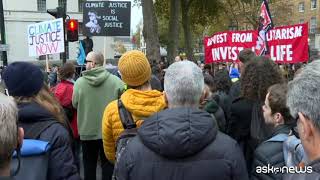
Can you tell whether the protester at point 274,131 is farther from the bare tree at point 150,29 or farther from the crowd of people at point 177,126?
the bare tree at point 150,29

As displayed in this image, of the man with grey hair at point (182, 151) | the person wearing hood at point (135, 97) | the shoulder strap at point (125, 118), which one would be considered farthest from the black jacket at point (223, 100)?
the man with grey hair at point (182, 151)

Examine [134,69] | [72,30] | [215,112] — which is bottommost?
[215,112]

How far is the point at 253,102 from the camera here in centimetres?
429

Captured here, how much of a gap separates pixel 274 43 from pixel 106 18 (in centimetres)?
363

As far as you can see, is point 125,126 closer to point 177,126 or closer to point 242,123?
point 177,126

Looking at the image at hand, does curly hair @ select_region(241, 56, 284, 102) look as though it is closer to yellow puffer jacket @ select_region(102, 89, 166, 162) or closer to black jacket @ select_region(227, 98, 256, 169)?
black jacket @ select_region(227, 98, 256, 169)

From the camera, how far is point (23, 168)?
2.51 meters

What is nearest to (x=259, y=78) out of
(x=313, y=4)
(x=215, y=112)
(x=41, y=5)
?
(x=215, y=112)

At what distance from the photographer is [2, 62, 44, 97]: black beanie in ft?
9.61

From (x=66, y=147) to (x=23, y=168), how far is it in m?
0.34

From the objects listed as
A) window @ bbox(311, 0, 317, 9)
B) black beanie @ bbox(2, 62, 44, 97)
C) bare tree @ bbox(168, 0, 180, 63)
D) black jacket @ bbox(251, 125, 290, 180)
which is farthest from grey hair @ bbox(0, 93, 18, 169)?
window @ bbox(311, 0, 317, 9)

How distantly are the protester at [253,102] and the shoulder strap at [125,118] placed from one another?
1211mm

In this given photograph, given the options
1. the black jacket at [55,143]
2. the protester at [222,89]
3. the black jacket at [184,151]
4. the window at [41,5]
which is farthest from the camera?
the window at [41,5]

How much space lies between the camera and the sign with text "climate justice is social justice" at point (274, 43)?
845 centimetres
